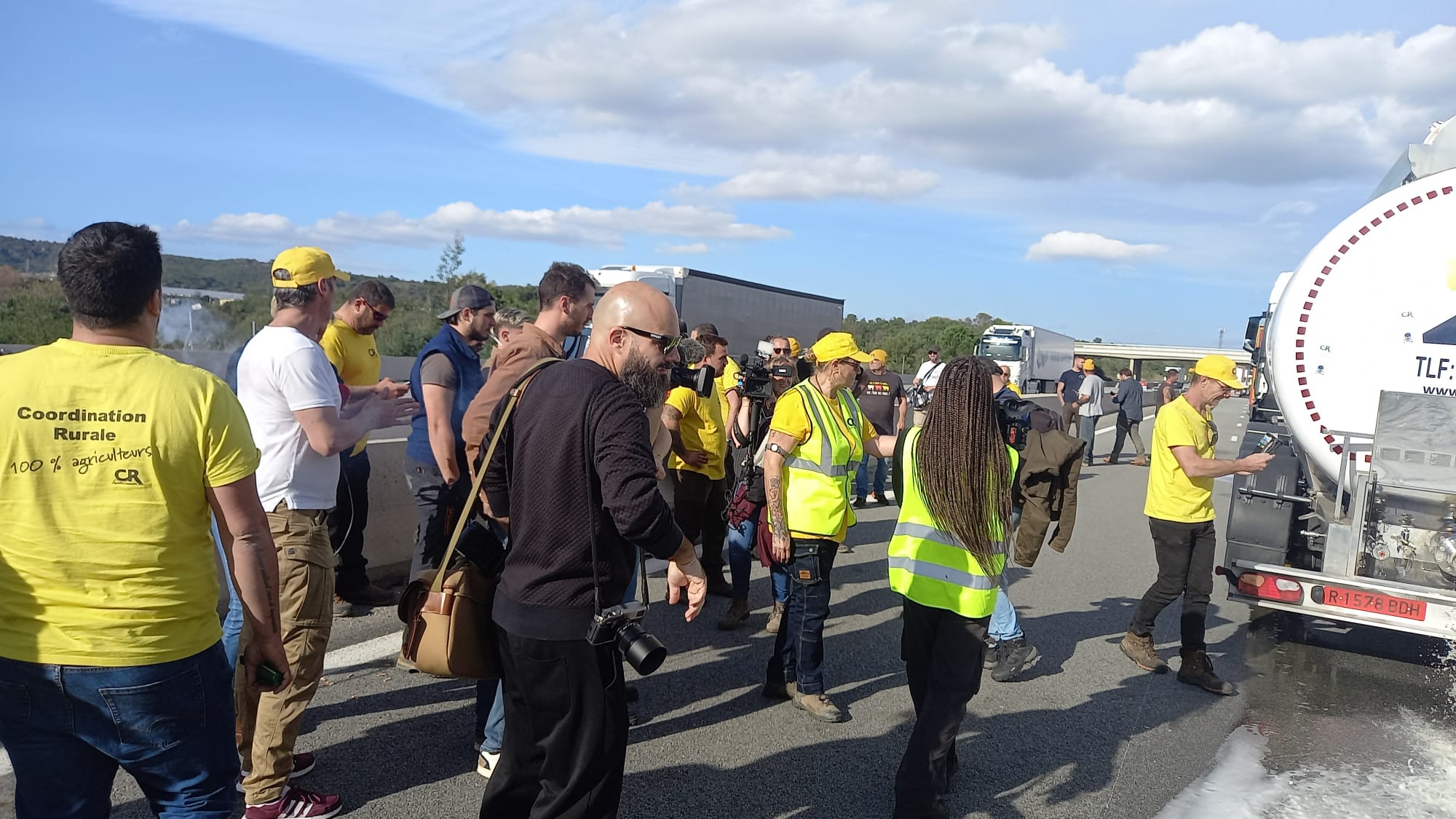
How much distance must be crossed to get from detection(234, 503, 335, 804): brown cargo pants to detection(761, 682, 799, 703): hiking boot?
226cm

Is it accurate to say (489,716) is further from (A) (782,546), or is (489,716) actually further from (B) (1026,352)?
(B) (1026,352)

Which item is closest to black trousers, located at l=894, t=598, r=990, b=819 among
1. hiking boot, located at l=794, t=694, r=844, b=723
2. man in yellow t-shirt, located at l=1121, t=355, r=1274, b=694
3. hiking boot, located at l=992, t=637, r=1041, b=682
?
hiking boot, located at l=794, t=694, r=844, b=723

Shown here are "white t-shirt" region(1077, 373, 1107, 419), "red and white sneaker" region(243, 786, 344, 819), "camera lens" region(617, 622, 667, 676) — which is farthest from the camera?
"white t-shirt" region(1077, 373, 1107, 419)

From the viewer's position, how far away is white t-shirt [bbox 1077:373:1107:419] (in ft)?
53.9

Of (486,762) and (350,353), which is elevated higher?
(350,353)

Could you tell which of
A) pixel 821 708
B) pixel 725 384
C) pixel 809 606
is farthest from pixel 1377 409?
pixel 725 384

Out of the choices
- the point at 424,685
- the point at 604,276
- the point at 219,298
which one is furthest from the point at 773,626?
the point at 219,298

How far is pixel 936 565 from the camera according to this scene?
142 inches

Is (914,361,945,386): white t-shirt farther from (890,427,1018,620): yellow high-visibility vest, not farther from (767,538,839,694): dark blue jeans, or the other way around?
(890,427,1018,620): yellow high-visibility vest

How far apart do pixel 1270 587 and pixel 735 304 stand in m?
18.1

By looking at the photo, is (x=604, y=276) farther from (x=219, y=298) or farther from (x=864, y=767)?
(x=864, y=767)

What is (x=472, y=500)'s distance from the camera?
9.24 ft

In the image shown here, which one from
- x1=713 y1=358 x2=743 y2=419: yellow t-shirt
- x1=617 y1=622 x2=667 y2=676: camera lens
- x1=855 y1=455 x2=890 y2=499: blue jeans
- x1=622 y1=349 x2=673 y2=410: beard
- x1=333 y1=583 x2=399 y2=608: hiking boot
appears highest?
x1=622 y1=349 x2=673 y2=410: beard

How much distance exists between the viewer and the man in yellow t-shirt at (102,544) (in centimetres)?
214
